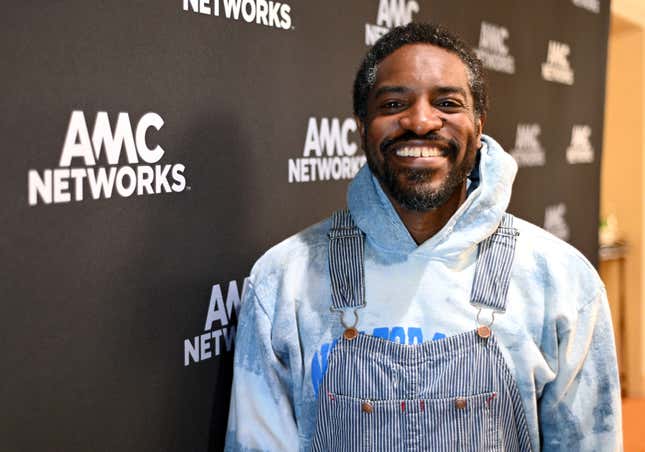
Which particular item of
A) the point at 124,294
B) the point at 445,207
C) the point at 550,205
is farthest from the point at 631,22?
the point at 124,294

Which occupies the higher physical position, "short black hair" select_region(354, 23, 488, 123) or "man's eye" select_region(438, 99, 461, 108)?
"short black hair" select_region(354, 23, 488, 123)

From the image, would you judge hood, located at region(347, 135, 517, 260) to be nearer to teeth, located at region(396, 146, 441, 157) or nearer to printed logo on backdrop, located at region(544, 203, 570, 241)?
teeth, located at region(396, 146, 441, 157)

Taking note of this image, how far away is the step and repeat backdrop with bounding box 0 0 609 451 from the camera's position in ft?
3.80

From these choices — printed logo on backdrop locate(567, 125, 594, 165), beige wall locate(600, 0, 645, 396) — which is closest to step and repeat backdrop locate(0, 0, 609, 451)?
printed logo on backdrop locate(567, 125, 594, 165)

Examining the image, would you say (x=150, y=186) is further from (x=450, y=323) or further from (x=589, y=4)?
(x=589, y=4)

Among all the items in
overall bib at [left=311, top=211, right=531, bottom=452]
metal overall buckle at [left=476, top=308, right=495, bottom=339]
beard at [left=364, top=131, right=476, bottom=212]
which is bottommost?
overall bib at [left=311, top=211, right=531, bottom=452]

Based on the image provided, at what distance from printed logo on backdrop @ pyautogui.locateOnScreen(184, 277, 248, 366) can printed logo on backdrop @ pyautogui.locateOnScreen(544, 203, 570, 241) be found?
1.71 m

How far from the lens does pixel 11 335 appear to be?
1.14 m

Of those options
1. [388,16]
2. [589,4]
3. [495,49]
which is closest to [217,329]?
[388,16]

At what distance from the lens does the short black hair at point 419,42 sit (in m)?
1.36

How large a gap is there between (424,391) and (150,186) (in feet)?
1.87

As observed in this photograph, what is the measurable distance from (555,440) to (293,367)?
0.47 m

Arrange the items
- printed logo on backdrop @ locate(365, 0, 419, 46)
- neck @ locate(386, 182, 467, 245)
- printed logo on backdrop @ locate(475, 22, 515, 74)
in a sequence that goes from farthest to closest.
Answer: printed logo on backdrop @ locate(475, 22, 515, 74) → printed logo on backdrop @ locate(365, 0, 419, 46) → neck @ locate(386, 182, 467, 245)

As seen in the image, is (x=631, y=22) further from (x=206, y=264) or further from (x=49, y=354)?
(x=49, y=354)
